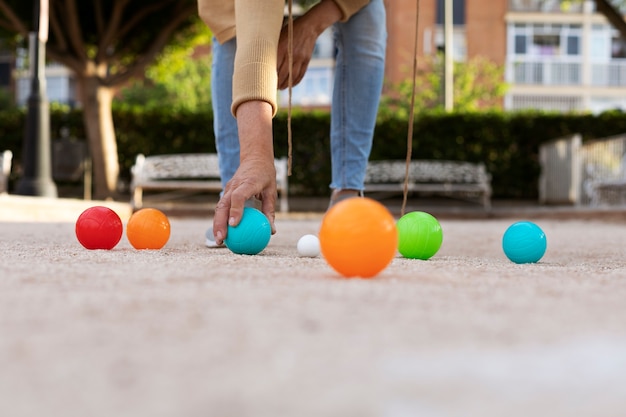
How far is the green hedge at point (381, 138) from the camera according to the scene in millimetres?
13102

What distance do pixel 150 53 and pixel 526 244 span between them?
10793 millimetres

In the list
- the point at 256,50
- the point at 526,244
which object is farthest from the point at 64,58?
the point at 526,244

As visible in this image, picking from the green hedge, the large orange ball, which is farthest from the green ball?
the green hedge

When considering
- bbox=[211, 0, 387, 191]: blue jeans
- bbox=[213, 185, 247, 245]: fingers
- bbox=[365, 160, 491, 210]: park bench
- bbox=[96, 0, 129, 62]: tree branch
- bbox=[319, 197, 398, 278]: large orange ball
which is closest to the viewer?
bbox=[319, 197, 398, 278]: large orange ball

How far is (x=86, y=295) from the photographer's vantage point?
3.92ft

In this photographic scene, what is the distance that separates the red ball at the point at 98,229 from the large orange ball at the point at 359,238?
1165mm

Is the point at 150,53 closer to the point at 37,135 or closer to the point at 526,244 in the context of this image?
the point at 37,135

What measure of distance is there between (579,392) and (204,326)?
0.49 m

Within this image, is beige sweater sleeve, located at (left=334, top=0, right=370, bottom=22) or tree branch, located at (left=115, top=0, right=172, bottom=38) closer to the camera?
beige sweater sleeve, located at (left=334, top=0, right=370, bottom=22)

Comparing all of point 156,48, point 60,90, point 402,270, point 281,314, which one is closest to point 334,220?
point 402,270

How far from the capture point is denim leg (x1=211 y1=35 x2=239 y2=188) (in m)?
2.85

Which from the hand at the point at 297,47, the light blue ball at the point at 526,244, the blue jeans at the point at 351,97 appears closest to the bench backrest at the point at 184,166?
the blue jeans at the point at 351,97

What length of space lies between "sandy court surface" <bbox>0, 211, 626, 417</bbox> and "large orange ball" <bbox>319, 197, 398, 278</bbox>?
106 mm

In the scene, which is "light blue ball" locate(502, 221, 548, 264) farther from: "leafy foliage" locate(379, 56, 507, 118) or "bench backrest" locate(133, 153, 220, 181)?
"leafy foliage" locate(379, 56, 507, 118)
